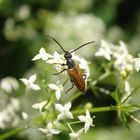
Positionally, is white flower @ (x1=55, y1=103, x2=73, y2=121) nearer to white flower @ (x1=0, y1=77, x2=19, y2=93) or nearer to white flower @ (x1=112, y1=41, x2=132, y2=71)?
white flower @ (x1=112, y1=41, x2=132, y2=71)

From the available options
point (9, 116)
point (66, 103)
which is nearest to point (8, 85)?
point (9, 116)

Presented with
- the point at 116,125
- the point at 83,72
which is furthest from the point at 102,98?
the point at 83,72

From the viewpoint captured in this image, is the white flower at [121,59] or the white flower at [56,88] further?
the white flower at [121,59]

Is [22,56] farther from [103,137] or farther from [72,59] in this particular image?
[72,59]

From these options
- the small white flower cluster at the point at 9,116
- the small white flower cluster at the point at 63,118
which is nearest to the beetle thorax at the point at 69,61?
the small white flower cluster at the point at 63,118

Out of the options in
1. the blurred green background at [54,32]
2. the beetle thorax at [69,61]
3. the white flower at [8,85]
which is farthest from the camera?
the blurred green background at [54,32]

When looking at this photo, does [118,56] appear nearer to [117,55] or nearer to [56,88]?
[117,55]

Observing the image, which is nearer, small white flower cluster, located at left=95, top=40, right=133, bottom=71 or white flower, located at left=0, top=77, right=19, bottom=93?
small white flower cluster, located at left=95, top=40, right=133, bottom=71

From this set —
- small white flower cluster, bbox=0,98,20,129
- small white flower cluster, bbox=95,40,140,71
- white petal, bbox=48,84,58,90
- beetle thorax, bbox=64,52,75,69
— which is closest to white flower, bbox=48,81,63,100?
white petal, bbox=48,84,58,90

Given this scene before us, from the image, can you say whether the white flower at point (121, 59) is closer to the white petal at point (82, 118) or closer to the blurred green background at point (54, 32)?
the white petal at point (82, 118)
